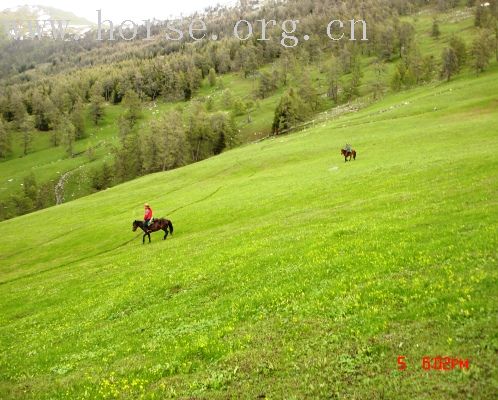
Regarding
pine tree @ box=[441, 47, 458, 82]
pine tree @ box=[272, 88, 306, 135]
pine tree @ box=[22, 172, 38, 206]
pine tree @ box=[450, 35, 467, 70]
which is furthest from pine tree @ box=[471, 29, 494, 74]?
pine tree @ box=[22, 172, 38, 206]

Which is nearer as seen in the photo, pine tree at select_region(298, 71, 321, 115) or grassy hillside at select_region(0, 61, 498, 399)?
grassy hillside at select_region(0, 61, 498, 399)

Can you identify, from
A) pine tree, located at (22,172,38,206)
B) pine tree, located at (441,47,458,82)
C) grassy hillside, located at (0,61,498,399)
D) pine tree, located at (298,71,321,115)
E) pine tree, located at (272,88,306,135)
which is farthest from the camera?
pine tree, located at (298,71,321,115)

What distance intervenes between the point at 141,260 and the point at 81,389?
19.0 meters

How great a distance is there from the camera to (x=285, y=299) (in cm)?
1658

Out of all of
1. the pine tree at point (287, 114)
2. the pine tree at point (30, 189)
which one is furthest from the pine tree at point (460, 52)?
the pine tree at point (30, 189)

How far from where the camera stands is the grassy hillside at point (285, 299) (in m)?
11.1

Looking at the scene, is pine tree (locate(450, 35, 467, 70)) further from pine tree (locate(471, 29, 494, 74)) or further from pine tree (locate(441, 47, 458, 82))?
pine tree (locate(471, 29, 494, 74))

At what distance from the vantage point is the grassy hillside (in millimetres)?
11133

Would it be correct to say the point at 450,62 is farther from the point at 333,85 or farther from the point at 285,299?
the point at 285,299

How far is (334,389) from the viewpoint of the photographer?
1021cm

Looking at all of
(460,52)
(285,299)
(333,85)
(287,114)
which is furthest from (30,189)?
(460,52)

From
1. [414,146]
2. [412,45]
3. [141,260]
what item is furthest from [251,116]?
[141,260]

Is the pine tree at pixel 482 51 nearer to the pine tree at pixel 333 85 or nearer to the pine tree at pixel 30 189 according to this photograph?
the pine tree at pixel 333 85

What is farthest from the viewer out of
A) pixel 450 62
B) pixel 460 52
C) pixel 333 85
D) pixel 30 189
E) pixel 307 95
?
pixel 333 85
